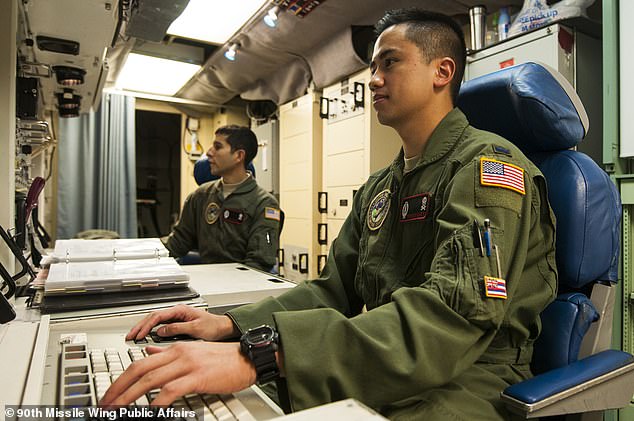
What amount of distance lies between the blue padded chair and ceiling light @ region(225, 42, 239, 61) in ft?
9.61

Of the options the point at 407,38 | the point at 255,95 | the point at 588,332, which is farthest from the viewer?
the point at 255,95

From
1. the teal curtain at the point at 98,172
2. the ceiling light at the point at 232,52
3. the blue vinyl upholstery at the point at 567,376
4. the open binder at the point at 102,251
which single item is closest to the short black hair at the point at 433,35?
the blue vinyl upholstery at the point at 567,376

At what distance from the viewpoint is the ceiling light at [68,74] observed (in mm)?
1900

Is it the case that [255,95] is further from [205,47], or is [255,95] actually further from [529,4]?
[529,4]

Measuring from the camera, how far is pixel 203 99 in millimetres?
4938

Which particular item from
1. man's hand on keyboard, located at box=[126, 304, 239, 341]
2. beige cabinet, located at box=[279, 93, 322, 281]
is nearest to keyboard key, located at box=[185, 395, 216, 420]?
man's hand on keyboard, located at box=[126, 304, 239, 341]

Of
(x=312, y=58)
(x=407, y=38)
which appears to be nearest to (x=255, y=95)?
(x=312, y=58)

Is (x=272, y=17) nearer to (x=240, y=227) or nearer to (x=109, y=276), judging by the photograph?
(x=240, y=227)

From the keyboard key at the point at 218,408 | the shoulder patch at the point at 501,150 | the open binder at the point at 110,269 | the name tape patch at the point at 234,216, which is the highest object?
the shoulder patch at the point at 501,150

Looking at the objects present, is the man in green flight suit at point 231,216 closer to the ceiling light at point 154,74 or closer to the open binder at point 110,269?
the open binder at point 110,269

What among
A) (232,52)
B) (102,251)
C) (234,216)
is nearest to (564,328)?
(102,251)

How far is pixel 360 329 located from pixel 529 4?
2063 mm

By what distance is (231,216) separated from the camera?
2.42m

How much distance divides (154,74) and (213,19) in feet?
4.56
